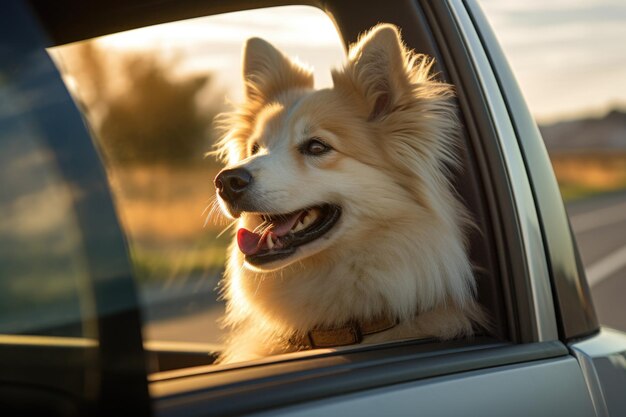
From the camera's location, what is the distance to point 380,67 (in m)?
3.33

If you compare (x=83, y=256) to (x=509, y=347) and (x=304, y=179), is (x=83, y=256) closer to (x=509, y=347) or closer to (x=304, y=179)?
(x=509, y=347)

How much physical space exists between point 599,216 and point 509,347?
3119 centimetres

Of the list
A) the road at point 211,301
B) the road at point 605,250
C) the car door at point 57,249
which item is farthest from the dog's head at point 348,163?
the road at point 605,250

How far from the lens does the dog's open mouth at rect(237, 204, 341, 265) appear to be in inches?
125

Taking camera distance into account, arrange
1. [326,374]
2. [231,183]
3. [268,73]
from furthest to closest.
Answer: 1. [268,73]
2. [231,183]
3. [326,374]

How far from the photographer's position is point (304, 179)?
3.46 meters

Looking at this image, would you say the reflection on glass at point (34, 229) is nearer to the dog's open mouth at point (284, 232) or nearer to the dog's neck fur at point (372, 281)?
the dog's neck fur at point (372, 281)

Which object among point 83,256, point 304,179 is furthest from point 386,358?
point 304,179

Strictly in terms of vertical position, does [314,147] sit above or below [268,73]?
below

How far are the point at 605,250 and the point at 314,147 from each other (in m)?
19.0

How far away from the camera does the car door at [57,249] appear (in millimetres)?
1154

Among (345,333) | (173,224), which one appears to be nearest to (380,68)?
(345,333)

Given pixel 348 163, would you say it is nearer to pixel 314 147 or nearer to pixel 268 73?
pixel 314 147

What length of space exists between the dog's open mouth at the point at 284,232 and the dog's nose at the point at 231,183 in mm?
146
